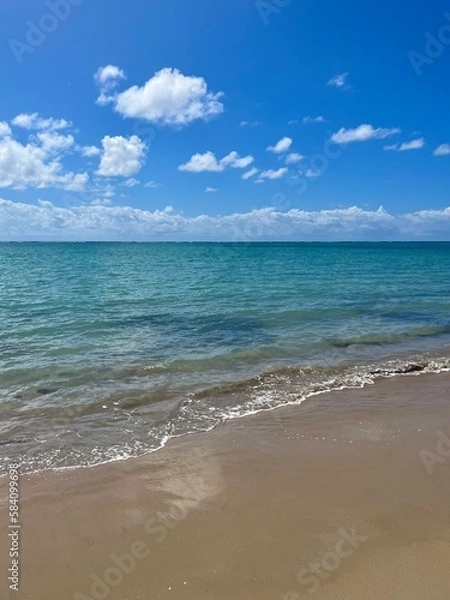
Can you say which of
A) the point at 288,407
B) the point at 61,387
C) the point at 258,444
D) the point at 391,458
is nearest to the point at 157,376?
the point at 61,387

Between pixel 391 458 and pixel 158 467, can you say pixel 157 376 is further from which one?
pixel 391 458

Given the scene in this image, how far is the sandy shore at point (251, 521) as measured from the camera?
15.5 feet

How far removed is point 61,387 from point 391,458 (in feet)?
28.5

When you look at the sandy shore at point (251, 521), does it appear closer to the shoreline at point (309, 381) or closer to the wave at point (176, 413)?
the wave at point (176, 413)

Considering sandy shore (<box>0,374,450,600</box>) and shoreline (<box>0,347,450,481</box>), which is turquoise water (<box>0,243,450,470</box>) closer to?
shoreline (<box>0,347,450,481</box>)

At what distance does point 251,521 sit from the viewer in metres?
5.75

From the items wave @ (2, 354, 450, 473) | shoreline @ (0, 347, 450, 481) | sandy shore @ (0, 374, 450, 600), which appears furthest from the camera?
shoreline @ (0, 347, 450, 481)

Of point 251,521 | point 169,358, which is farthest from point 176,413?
point 251,521

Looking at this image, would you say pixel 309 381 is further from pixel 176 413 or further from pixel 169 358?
pixel 169 358

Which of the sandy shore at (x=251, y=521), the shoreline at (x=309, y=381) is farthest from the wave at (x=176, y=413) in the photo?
the sandy shore at (x=251, y=521)

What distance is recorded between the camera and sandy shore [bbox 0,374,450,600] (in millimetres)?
4711

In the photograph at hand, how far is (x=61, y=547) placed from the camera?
5.33 m

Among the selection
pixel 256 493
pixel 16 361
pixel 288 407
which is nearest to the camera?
pixel 256 493

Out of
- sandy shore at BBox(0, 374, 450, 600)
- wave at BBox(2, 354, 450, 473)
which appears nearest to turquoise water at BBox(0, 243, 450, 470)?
wave at BBox(2, 354, 450, 473)
